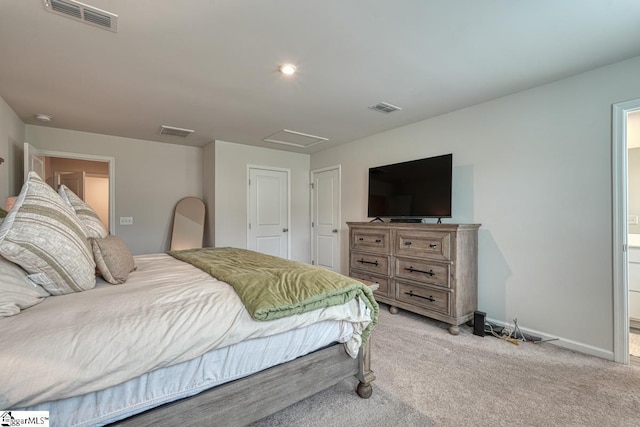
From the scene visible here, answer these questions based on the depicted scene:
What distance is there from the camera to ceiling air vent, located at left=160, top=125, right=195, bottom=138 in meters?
3.75

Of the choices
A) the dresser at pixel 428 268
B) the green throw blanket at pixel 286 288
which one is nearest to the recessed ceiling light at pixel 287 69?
the green throw blanket at pixel 286 288

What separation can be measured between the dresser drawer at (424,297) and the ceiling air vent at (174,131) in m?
3.42

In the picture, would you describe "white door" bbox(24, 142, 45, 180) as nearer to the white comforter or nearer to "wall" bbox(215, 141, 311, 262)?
"wall" bbox(215, 141, 311, 262)

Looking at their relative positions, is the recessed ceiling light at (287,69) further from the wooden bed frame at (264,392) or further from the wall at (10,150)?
the wall at (10,150)

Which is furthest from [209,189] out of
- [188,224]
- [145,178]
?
[145,178]

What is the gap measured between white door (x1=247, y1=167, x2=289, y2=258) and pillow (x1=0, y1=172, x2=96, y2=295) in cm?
335

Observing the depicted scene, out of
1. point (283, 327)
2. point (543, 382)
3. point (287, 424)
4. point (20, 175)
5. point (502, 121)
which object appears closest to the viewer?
point (283, 327)

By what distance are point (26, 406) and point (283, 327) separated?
873mm

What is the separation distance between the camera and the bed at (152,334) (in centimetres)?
93

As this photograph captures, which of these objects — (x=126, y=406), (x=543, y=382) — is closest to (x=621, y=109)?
(x=543, y=382)

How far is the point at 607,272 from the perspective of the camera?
2225 millimetres

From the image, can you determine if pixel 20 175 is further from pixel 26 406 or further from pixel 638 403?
pixel 638 403

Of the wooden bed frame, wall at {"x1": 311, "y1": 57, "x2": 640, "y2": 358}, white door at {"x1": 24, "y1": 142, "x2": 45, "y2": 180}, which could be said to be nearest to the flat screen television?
wall at {"x1": 311, "y1": 57, "x2": 640, "y2": 358}

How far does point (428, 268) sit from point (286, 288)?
1.92 m
